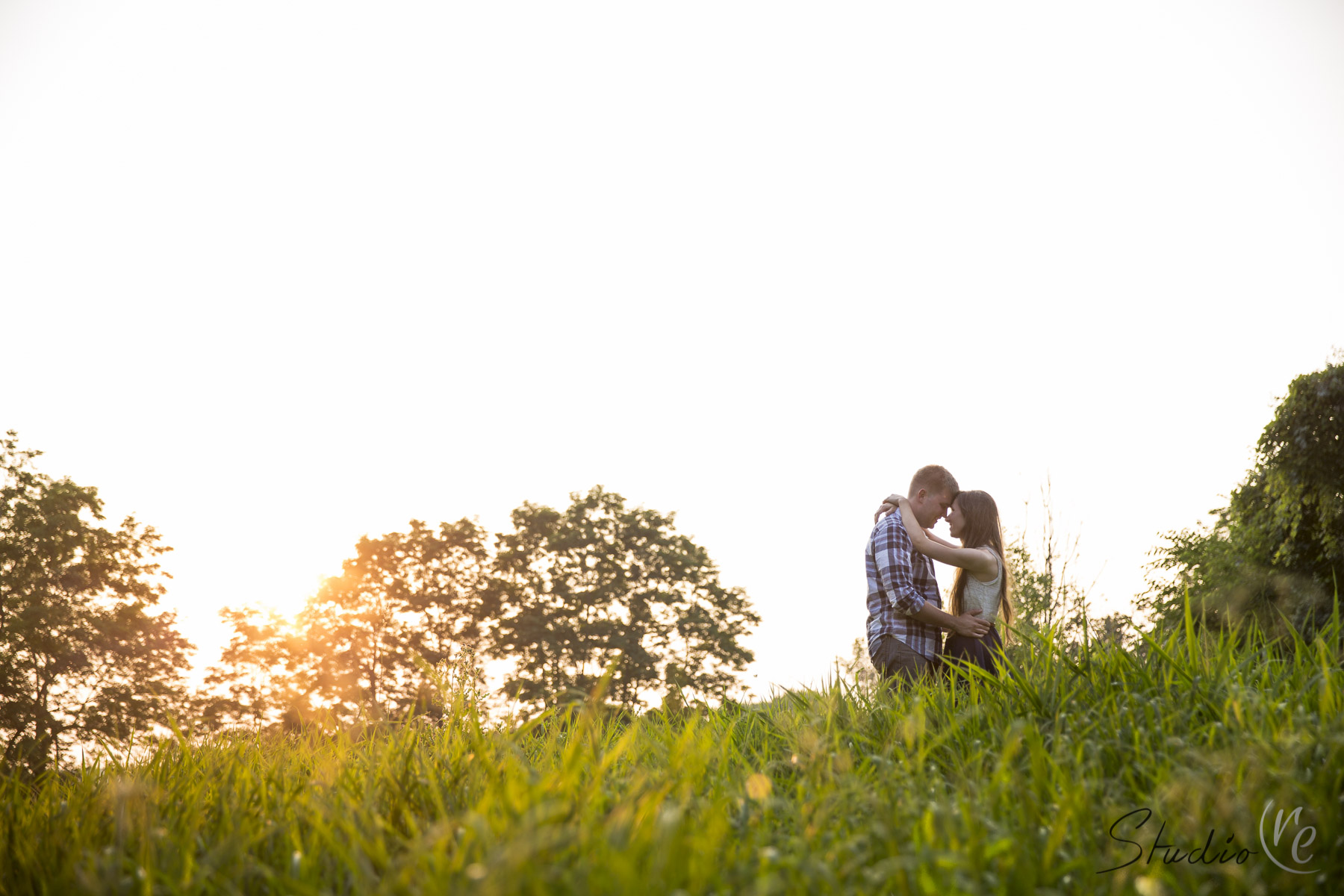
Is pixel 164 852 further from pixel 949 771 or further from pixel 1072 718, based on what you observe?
pixel 1072 718

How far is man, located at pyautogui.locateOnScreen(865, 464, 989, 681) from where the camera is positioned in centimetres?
505

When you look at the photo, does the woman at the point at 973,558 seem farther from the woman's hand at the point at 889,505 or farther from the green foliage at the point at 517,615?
the green foliage at the point at 517,615

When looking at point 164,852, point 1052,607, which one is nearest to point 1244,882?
point 164,852

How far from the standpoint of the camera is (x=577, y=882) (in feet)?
5.41

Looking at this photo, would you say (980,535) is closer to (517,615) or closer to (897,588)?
(897,588)

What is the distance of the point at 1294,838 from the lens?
201 centimetres

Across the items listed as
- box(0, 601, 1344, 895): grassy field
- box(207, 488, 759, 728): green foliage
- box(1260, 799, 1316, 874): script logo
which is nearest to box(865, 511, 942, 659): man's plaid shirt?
box(0, 601, 1344, 895): grassy field

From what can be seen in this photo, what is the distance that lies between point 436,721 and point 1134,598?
20.0 meters

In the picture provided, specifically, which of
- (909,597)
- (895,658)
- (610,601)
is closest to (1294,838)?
(909,597)

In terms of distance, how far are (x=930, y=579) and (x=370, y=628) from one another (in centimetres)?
2769

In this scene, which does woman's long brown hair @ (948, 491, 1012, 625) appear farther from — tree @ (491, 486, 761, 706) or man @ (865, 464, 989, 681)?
tree @ (491, 486, 761, 706)

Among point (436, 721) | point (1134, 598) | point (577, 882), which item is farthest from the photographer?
point (1134, 598)

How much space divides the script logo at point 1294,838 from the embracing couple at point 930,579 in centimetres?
287

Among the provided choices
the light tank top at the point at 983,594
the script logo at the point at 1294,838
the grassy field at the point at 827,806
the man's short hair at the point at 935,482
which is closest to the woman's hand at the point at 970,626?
the light tank top at the point at 983,594
